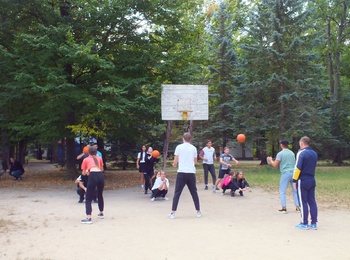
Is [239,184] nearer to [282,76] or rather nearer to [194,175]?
[194,175]

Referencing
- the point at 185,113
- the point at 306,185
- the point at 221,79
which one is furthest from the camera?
the point at 221,79

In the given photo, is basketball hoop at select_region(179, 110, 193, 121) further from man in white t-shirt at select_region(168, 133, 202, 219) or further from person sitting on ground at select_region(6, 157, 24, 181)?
person sitting on ground at select_region(6, 157, 24, 181)

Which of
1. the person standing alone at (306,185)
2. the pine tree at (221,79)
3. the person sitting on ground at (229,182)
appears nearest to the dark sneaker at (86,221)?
the person standing alone at (306,185)

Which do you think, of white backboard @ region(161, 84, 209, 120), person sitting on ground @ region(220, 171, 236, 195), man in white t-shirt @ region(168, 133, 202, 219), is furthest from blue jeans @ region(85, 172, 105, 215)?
white backboard @ region(161, 84, 209, 120)

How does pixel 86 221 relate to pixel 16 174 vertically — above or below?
below

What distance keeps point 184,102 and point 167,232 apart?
8.31m

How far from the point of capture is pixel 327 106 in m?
32.4

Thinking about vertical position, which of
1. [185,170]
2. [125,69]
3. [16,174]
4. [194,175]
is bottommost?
[16,174]

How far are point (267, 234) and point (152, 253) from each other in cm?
258

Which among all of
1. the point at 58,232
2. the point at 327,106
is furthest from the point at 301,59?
the point at 58,232

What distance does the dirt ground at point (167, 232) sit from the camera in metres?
6.64

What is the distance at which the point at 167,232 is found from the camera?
820cm

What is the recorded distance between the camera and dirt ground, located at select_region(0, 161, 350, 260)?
6.64 meters

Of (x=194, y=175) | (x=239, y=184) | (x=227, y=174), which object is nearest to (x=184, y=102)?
(x=227, y=174)
